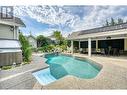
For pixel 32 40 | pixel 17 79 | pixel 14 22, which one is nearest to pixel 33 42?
pixel 32 40

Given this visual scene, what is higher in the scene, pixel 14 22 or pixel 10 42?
pixel 14 22

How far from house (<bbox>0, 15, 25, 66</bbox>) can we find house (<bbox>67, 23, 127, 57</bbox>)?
3923mm

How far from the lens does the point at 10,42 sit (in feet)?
→ 25.8

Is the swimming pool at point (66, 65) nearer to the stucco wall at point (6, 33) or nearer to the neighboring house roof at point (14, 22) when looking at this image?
the stucco wall at point (6, 33)

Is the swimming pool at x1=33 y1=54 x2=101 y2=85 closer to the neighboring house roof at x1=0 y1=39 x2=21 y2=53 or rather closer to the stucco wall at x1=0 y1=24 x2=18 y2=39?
the neighboring house roof at x1=0 y1=39 x2=21 y2=53

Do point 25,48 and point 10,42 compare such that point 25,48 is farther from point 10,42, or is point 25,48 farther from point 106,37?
point 106,37

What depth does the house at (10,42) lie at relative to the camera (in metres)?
7.46

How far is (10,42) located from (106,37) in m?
6.83

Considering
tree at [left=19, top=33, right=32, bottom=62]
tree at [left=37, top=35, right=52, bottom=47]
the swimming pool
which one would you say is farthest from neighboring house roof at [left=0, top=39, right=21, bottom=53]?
the swimming pool

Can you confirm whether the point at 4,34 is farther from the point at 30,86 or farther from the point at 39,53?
the point at 30,86

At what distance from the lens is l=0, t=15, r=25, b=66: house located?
746 cm
